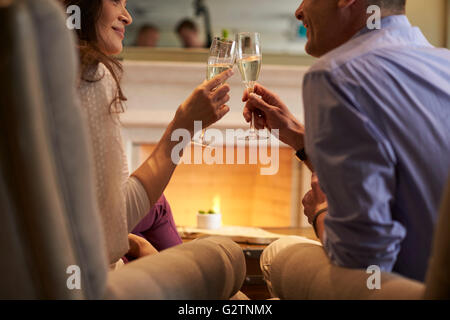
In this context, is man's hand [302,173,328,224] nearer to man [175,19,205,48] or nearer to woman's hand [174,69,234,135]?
woman's hand [174,69,234,135]

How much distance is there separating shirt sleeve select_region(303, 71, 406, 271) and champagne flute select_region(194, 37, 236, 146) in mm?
524

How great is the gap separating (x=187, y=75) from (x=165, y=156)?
1.69 metres

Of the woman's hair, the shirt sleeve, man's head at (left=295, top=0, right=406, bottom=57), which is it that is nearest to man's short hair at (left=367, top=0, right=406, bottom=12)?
man's head at (left=295, top=0, right=406, bottom=57)

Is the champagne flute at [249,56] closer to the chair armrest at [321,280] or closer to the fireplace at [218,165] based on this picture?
the chair armrest at [321,280]

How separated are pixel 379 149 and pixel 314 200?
1.06 feet

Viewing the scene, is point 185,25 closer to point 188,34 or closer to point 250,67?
point 188,34

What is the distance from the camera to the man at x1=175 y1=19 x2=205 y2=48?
109 inches

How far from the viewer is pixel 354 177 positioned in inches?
30.9

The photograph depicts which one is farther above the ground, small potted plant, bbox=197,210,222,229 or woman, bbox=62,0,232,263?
woman, bbox=62,0,232,263

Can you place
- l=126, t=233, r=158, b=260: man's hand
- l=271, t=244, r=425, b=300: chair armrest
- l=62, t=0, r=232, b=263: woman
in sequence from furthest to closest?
l=126, t=233, r=158, b=260: man's hand < l=62, t=0, r=232, b=263: woman < l=271, t=244, r=425, b=300: chair armrest

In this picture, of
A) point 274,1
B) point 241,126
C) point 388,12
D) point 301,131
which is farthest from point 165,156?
point 274,1

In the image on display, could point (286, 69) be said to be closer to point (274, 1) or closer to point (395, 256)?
point (274, 1)

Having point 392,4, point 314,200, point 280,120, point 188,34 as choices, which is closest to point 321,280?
point 314,200

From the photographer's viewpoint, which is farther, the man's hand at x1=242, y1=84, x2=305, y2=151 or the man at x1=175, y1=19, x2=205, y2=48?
the man at x1=175, y1=19, x2=205, y2=48
